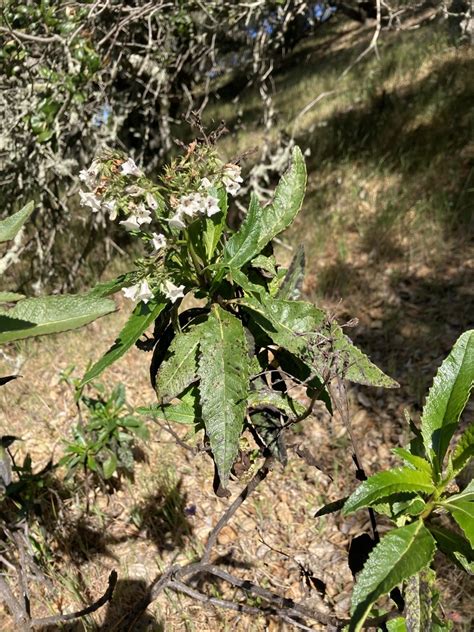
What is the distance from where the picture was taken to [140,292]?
3.95 ft

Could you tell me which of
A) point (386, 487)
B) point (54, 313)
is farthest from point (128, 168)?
point (386, 487)

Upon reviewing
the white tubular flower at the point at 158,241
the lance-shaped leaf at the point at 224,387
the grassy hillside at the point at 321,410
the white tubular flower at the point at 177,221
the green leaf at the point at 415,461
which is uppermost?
the white tubular flower at the point at 177,221

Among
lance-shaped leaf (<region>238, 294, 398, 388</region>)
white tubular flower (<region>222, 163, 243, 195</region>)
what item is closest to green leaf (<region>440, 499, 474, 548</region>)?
lance-shaped leaf (<region>238, 294, 398, 388</region>)

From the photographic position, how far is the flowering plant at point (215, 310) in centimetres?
119

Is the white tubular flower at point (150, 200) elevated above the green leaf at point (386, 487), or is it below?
above

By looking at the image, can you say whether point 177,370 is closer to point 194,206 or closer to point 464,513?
→ point 194,206

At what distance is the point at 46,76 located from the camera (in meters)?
3.36

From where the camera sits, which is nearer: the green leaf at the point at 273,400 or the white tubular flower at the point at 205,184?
the white tubular flower at the point at 205,184

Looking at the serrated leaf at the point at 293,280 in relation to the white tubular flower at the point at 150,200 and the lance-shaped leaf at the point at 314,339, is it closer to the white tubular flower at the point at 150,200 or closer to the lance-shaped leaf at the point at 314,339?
the lance-shaped leaf at the point at 314,339

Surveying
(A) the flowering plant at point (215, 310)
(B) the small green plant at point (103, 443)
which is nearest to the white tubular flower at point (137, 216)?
(A) the flowering plant at point (215, 310)

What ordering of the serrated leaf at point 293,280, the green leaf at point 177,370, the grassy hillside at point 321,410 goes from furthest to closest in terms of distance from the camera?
the grassy hillside at point 321,410 → the serrated leaf at point 293,280 → the green leaf at point 177,370

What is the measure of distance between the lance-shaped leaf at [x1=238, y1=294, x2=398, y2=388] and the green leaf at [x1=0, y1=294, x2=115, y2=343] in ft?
1.07

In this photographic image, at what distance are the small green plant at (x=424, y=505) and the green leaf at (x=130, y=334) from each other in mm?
551

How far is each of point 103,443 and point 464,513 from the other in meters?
1.86
